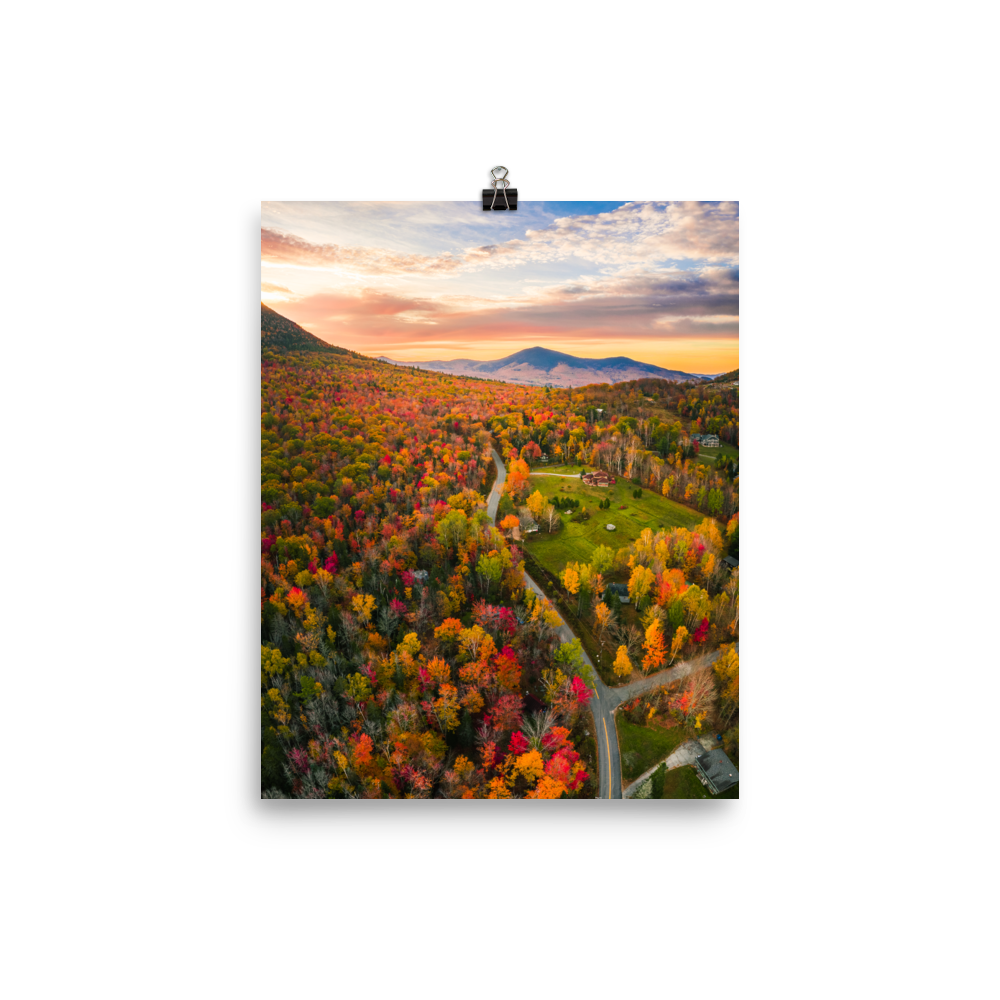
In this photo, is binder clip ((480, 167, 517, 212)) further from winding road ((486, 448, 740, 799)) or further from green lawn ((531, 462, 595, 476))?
winding road ((486, 448, 740, 799))

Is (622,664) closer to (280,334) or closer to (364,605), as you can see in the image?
(364,605)

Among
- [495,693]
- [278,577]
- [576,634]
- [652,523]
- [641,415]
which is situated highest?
[641,415]

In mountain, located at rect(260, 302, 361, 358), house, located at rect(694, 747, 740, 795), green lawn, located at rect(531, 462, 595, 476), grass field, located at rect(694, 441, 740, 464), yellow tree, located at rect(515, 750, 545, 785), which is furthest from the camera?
green lawn, located at rect(531, 462, 595, 476)

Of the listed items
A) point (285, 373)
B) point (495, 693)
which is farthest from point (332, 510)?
point (495, 693)

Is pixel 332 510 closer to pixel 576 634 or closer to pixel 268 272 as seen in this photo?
pixel 268 272

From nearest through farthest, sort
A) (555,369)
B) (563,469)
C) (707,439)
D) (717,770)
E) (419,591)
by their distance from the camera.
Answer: (717,770), (419,591), (707,439), (563,469), (555,369)

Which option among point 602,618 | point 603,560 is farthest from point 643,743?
point 603,560

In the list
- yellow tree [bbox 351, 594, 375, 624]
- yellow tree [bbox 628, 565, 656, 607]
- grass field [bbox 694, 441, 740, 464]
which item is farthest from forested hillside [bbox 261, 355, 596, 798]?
grass field [bbox 694, 441, 740, 464]
